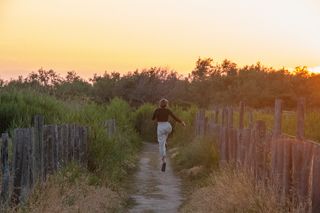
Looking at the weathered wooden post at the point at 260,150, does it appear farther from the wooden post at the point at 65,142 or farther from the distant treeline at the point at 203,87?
the distant treeline at the point at 203,87

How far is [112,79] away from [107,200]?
133ft

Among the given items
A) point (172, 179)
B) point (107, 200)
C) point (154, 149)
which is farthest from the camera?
point (154, 149)

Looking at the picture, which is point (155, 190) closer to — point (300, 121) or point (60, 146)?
point (60, 146)

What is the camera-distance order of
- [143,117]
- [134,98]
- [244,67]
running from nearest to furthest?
[143,117]
[134,98]
[244,67]

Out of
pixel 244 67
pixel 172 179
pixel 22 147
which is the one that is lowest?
pixel 172 179

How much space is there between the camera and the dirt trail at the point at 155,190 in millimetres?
11555

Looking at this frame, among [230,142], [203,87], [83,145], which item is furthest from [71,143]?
[203,87]

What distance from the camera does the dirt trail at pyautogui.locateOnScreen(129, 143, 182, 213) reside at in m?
11.6

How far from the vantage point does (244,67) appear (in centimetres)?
6288

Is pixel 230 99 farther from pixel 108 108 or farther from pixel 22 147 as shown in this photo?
pixel 22 147

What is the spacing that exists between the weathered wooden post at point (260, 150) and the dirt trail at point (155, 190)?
6.72 ft

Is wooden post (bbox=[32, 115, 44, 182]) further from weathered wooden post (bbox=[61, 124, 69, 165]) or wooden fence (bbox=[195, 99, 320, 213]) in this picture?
wooden fence (bbox=[195, 99, 320, 213])

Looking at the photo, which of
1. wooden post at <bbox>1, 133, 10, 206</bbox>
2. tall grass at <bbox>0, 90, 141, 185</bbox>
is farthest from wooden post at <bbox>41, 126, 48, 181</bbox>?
tall grass at <bbox>0, 90, 141, 185</bbox>

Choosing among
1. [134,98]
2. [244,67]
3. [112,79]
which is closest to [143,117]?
[134,98]
